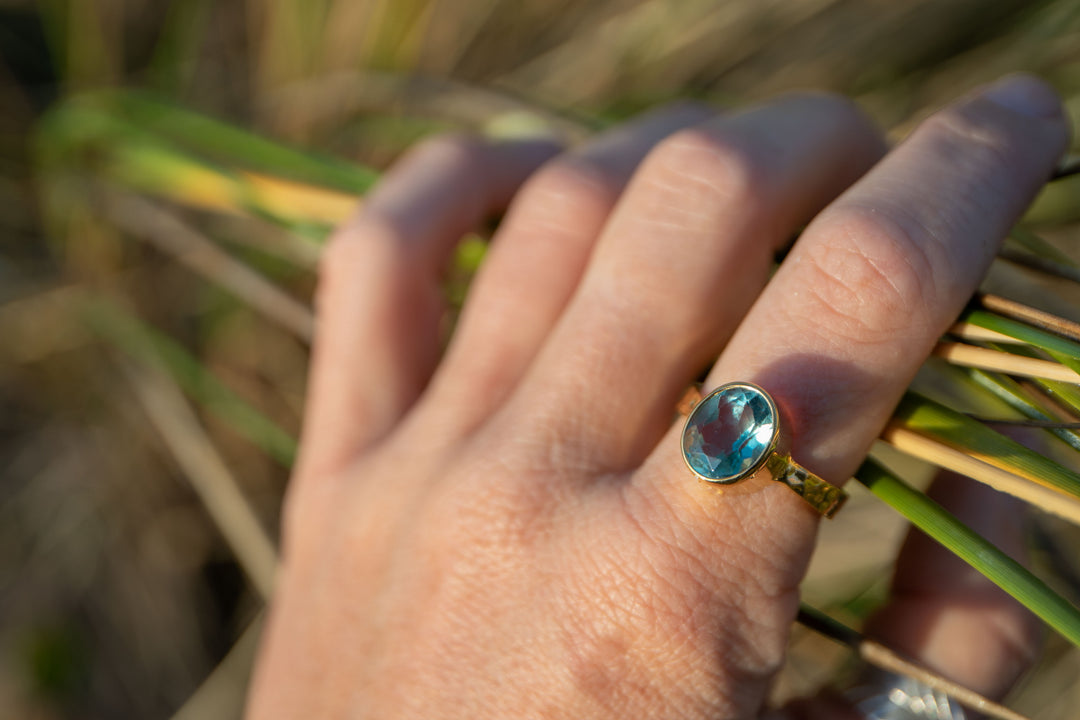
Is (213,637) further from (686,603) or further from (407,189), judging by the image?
(686,603)

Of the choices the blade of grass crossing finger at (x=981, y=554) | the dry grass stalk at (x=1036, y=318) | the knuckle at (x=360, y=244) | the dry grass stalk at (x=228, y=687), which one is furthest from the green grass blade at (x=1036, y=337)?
the dry grass stalk at (x=228, y=687)

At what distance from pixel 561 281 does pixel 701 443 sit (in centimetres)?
35

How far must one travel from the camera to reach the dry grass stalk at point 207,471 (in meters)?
1.45

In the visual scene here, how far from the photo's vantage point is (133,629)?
64.3 inches

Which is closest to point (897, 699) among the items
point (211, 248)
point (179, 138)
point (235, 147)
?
point (235, 147)

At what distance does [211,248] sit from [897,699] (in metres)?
1.32

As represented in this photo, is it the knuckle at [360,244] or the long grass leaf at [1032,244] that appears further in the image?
the knuckle at [360,244]

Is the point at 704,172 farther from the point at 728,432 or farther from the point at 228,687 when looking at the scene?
the point at 228,687

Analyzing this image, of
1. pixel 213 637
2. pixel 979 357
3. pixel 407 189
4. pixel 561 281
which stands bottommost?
pixel 213 637

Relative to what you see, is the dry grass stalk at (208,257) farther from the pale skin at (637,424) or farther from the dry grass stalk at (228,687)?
the dry grass stalk at (228,687)

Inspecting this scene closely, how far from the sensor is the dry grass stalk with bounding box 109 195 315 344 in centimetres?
131

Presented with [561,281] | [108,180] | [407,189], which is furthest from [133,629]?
[561,281]

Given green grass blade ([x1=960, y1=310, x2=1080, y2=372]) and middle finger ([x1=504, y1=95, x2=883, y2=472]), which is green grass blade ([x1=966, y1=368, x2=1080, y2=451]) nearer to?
green grass blade ([x1=960, y1=310, x2=1080, y2=372])

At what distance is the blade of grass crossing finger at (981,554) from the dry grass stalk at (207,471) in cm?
110
